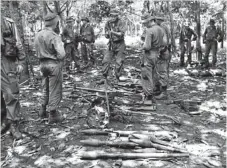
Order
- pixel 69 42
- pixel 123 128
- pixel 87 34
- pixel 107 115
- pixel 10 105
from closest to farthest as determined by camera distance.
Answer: pixel 10 105, pixel 123 128, pixel 107 115, pixel 69 42, pixel 87 34

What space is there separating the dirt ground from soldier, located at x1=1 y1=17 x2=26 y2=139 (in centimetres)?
40

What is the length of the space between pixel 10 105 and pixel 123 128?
94.9 inches

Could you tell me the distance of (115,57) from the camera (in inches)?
401

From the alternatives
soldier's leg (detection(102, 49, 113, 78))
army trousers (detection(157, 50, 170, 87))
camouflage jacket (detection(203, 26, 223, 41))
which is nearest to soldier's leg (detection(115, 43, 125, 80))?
soldier's leg (detection(102, 49, 113, 78))

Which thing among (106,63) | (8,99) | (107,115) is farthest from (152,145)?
(106,63)

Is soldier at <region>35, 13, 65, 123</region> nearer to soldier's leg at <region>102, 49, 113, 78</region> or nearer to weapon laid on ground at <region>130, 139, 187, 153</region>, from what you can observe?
weapon laid on ground at <region>130, 139, 187, 153</region>

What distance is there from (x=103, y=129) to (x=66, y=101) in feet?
8.51

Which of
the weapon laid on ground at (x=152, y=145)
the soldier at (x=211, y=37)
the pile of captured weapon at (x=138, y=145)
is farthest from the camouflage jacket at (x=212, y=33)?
the weapon laid on ground at (x=152, y=145)

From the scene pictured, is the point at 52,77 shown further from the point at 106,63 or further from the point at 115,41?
the point at 115,41

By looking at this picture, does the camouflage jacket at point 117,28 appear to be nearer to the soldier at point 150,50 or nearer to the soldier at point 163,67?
the soldier at point 163,67

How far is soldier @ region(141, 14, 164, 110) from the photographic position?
7.59 m

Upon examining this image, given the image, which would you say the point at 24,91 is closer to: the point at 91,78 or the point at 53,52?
the point at 91,78

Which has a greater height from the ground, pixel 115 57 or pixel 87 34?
pixel 87 34

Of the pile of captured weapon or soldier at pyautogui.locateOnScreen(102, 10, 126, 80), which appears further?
soldier at pyautogui.locateOnScreen(102, 10, 126, 80)
